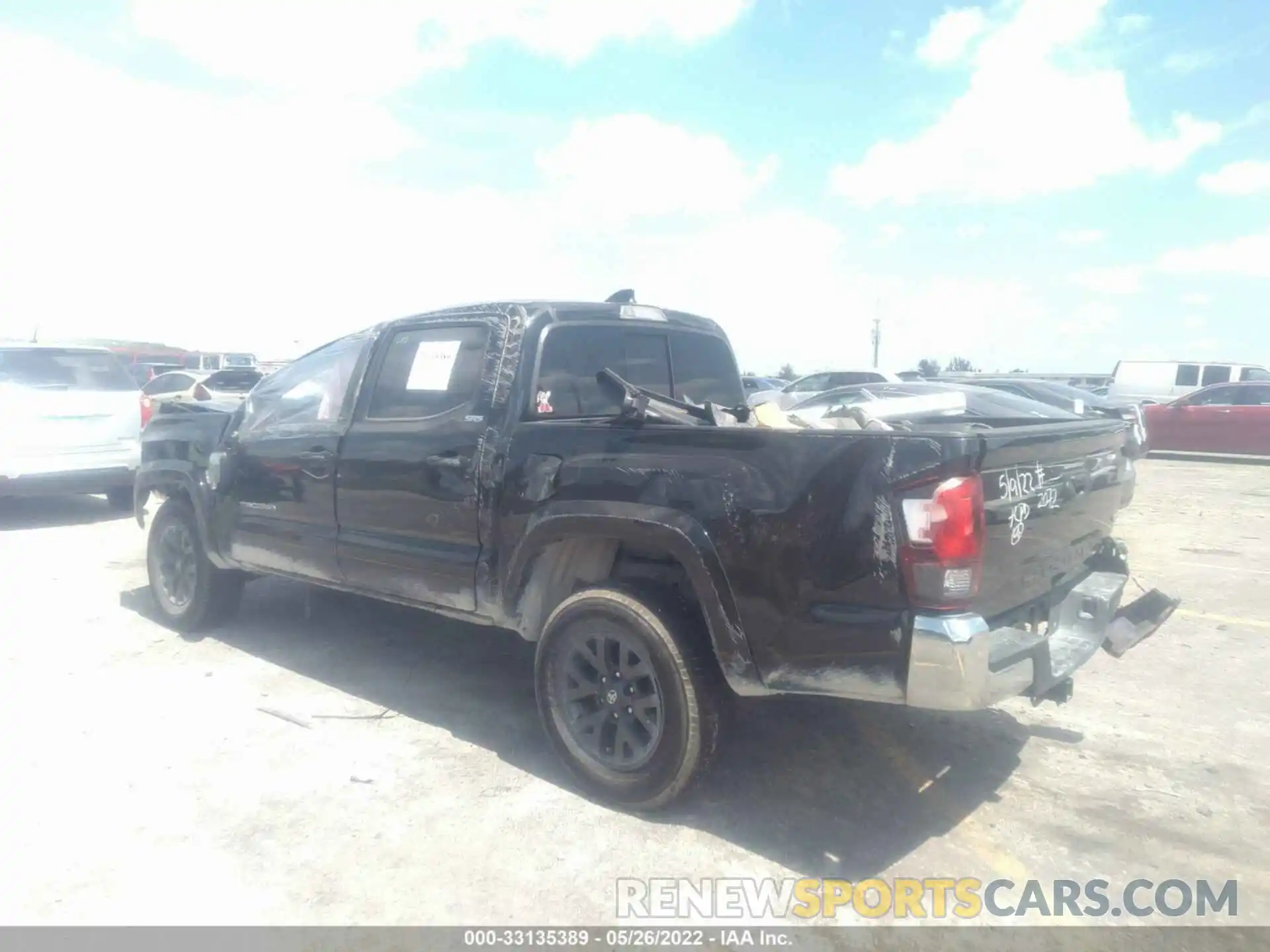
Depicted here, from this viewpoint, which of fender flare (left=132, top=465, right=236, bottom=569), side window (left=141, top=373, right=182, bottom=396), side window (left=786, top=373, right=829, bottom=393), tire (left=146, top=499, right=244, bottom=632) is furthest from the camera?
side window (left=141, top=373, right=182, bottom=396)

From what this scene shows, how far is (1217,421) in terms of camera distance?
17.8 m

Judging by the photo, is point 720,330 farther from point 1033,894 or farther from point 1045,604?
point 1033,894

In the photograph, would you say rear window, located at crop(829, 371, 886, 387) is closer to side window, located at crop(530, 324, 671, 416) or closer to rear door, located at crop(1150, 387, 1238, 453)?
rear door, located at crop(1150, 387, 1238, 453)

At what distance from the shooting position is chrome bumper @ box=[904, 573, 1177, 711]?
2.85 meters

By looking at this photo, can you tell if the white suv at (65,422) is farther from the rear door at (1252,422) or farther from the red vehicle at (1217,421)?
the rear door at (1252,422)

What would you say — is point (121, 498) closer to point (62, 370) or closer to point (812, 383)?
point (62, 370)

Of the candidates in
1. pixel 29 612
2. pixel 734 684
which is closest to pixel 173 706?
pixel 29 612

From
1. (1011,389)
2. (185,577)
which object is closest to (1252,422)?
(1011,389)

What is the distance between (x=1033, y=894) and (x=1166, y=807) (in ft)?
3.17

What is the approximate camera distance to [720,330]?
514 centimetres

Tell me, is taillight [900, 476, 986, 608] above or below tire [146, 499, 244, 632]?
above

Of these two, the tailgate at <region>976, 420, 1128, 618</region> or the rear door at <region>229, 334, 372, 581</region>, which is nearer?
the tailgate at <region>976, 420, 1128, 618</region>

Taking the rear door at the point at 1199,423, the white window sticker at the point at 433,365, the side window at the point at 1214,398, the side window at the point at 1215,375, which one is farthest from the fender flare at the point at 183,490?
the side window at the point at 1215,375

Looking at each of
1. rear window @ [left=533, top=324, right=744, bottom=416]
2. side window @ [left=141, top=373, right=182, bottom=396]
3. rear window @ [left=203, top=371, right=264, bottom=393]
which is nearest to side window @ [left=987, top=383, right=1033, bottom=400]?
rear window @ [left=533, top=324, right=744, bottom=416]
